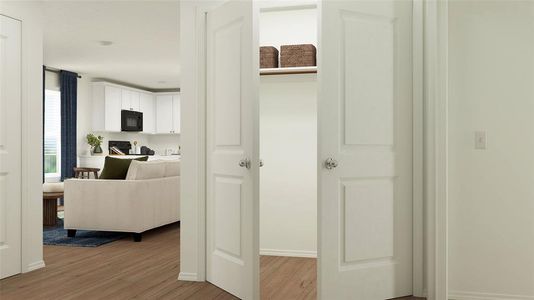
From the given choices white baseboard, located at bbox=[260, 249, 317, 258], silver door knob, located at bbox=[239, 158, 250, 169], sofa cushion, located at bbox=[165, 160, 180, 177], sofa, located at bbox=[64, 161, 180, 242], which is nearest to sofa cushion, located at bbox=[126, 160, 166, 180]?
sofa, located at bbox=[64, 161, 180, 242]

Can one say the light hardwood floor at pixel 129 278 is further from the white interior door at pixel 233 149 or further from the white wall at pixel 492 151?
the white wall at pixel 492 151

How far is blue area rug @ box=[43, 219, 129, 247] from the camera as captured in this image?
5000 millimetres

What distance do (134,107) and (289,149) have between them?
693cm

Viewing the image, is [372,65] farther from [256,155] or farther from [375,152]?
[256,155]

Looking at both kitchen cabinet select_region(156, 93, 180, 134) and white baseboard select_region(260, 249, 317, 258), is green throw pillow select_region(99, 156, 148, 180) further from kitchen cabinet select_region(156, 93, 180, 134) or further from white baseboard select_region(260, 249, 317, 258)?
kitchen cabinet select_region(156, 93, 180, 134)

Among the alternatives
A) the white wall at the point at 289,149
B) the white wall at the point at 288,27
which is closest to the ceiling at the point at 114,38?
the white wall at the point at 288,27

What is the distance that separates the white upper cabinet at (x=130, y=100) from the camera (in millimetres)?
10172

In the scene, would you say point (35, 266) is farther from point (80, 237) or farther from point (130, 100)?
point (130, 100)

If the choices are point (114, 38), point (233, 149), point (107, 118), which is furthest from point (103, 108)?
point (233, 149)

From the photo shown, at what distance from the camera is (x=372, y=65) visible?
3.05 m

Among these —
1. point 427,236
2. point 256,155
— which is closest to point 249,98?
point 256,155

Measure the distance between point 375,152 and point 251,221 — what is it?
0.89 meters

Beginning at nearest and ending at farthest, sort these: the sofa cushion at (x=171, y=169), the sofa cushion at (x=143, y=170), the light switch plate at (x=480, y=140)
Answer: the light switch plate at (x=480, y=140), the sofa cushion at (x=143, y=170), the sofa cushion at (x=171, y=169)

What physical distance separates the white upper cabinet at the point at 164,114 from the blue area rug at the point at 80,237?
5517mm
